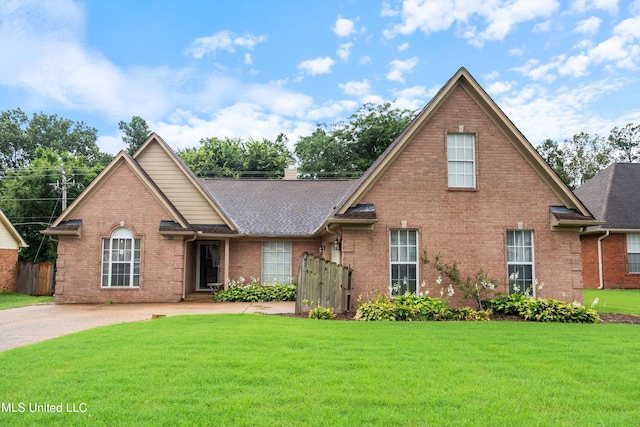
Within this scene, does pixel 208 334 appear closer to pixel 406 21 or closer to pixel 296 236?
pixel 296 236

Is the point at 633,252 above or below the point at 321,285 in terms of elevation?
above

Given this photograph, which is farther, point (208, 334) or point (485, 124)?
point (485, 124)

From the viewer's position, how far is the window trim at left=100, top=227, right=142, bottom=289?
55.5 ft

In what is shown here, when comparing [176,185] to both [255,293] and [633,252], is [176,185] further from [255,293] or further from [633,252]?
[633,252]

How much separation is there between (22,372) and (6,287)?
21043 millimetres

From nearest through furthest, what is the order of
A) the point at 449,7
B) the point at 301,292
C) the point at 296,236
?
the point at 301,292 → the point at 449,7 → the point at 296,236

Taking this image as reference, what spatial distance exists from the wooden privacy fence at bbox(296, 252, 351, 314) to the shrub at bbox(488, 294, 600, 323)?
15.0 feet

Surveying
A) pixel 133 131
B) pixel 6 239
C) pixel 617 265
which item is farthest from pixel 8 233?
pixel 133 131

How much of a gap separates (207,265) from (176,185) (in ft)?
17.0

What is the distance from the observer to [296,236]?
19281mm

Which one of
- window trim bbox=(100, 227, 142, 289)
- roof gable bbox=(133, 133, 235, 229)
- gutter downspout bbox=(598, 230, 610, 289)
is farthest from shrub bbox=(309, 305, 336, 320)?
gutter downspout bbox=(598, 230, 610, 289)

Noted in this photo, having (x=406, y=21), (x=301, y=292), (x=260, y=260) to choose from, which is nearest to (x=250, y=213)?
(x=260, y=260)

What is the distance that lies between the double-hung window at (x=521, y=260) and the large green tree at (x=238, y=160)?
107 feet

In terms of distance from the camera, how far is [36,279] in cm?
2278
